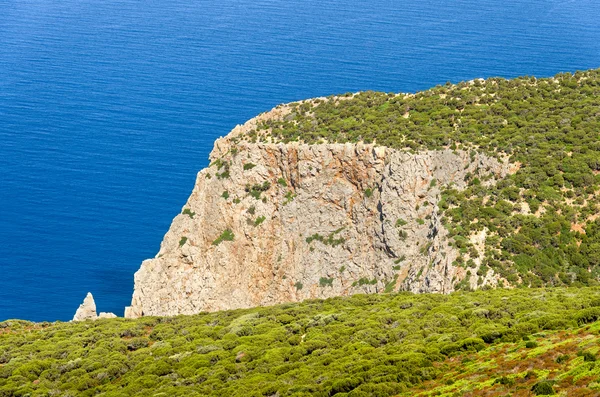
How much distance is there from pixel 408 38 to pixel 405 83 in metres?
32.4

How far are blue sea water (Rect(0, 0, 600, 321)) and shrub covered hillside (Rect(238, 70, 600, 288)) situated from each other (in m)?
36.1

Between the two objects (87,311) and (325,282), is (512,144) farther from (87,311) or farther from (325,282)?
(87,311)

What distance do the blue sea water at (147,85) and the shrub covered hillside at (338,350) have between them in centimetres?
3960

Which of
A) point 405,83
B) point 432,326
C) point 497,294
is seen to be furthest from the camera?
point 405,83

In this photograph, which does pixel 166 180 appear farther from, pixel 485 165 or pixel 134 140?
pixel 485 165

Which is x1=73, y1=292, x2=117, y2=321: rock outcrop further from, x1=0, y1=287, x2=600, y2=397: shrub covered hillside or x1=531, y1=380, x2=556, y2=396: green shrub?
x1=531, y1=380, x2=556, y2=396: green shrub

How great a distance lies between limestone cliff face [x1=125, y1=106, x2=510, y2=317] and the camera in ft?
222

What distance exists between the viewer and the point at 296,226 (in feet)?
234

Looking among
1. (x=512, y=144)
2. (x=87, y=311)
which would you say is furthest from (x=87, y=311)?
(x=512, y=144)

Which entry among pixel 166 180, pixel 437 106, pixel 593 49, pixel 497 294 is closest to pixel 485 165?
pixel 437 106

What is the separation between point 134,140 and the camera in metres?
131

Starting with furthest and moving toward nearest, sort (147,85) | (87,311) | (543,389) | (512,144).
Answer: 1. (147,85)
2. (87,311)
3. (512,144)
4. (543,389)

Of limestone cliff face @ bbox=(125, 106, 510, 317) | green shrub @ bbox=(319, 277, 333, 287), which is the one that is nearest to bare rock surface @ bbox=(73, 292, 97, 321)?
limestone cliff face @ bbox=(125, 106, 510, 317)

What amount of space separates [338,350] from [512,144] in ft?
97.8
